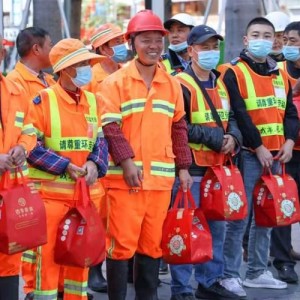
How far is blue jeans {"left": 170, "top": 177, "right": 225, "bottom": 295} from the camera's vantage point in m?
6.46

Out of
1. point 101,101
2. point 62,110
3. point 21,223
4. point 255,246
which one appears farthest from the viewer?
point 255,246

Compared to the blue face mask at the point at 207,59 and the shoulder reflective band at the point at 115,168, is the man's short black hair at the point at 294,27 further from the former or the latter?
the shoulder reflective band at the point at 115,168

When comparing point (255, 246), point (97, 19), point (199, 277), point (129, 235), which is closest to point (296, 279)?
point (255, 246)

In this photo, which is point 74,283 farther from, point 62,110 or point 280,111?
point 280,111

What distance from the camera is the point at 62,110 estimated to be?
18.1 feet

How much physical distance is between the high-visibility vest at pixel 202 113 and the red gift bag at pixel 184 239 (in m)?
0.57

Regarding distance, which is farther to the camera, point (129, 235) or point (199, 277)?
point (199, 277)

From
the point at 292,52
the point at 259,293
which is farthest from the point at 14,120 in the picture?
the point at 292,52

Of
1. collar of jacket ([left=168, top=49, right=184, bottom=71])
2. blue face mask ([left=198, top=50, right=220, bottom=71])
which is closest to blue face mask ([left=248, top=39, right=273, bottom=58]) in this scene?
blue face mask ([left=198, top=50, right=220, bottom=71])

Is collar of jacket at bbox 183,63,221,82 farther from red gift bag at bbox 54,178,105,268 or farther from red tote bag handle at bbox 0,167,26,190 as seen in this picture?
red tote bag handle at bbox 0,167,26,190

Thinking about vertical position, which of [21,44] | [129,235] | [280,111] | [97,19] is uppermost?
[97,19]

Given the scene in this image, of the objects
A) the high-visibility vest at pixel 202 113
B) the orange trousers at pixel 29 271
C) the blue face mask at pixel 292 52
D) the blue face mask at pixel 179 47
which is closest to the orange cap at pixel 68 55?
the high-visibility vest at pixel 202 113

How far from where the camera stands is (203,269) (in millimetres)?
6773

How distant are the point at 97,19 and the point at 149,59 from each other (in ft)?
88.1
